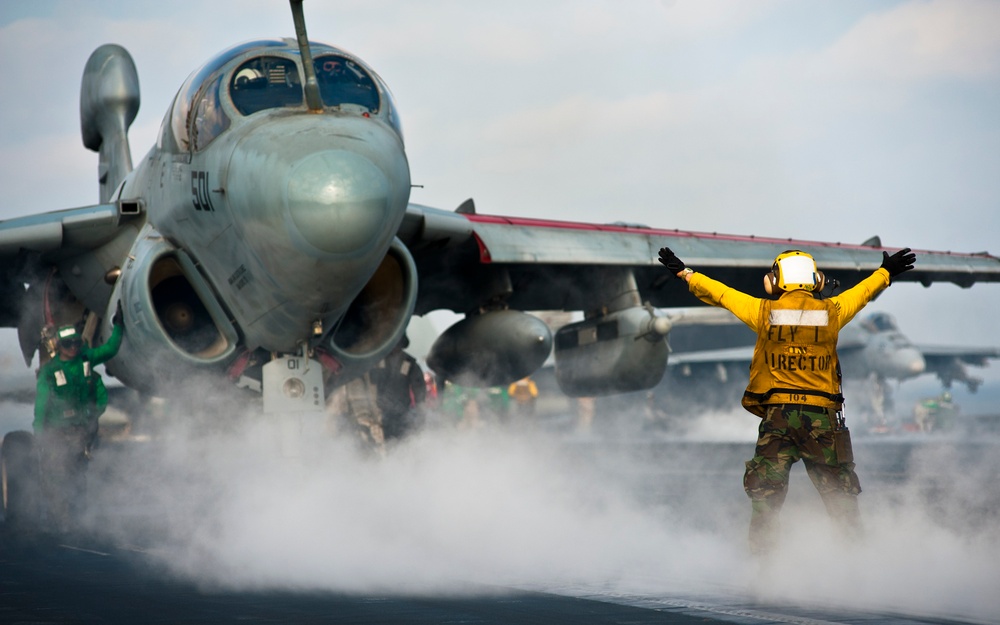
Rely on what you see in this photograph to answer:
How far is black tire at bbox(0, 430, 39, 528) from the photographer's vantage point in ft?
34.4

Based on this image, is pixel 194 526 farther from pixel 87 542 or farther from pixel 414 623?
pixel 414 623

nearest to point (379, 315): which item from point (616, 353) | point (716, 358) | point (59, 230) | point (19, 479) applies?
point (59, 230)

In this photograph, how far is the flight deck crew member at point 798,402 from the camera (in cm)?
614

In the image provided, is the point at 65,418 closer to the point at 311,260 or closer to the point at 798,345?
the point at 311,260

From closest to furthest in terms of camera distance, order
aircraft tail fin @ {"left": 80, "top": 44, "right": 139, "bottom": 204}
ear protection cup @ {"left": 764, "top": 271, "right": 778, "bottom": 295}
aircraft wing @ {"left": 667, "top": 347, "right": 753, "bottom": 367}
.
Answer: ear protection cup @ {"left": 764, "top": 271, "right": 778, "bottom": 295}
aircraft tail fin @ {"left": 80, "top": 44, "right": 139, "bottom": 204}
aircraft wing @ {"left": 667, "top": 347, "right": 753, "bottom": 367}

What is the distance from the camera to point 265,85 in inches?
340

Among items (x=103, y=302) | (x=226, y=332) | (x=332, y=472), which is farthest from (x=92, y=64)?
(x=332, y=472)

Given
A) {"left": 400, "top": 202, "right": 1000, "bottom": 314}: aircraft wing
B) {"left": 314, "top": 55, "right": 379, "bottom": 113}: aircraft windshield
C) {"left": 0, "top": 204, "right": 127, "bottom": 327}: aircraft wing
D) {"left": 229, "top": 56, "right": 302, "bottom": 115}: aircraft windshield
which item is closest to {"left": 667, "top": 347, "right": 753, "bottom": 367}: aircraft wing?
{"left": 400, "top": 202, "right": 1000, "bottom": 314}: aircraft wing

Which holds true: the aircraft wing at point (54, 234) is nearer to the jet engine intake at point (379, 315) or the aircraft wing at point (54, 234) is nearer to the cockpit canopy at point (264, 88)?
the cockpit canopy at point (264, 88)

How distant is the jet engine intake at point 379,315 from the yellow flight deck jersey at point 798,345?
3.81 metres

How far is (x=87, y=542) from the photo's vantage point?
30.3 ft

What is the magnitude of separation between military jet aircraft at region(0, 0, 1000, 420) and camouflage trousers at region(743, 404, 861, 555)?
2.88 m

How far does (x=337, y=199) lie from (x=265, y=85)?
6.43 ft

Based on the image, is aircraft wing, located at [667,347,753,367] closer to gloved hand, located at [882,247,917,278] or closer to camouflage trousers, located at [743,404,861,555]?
gloved hand, located at [882,247,917,278]
